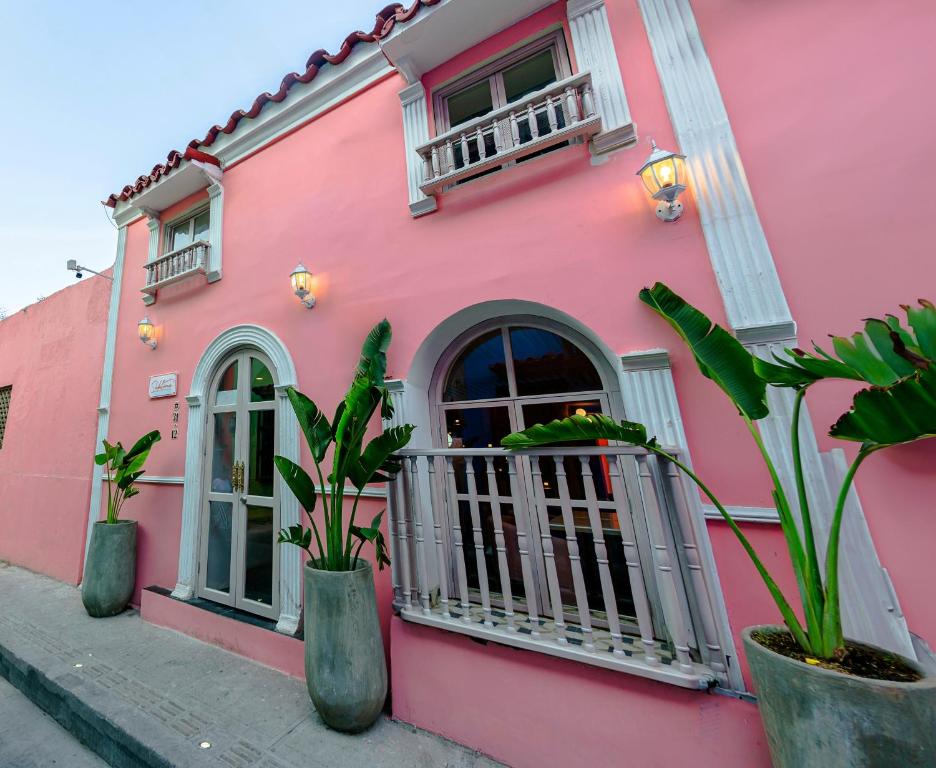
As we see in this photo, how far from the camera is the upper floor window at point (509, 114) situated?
2.59 meters

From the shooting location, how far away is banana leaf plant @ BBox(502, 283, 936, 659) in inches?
42.9

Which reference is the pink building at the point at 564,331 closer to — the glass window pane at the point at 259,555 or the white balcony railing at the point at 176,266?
the glass window pane at the point at 259,555

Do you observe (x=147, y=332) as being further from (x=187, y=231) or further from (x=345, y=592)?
(x=345, y=592)

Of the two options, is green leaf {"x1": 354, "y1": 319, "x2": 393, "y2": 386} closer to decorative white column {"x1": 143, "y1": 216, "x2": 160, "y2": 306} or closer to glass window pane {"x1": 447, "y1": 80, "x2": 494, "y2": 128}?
glass window pane {"x1": 447, "y1": 80, "x2": 494, "y2": 128}

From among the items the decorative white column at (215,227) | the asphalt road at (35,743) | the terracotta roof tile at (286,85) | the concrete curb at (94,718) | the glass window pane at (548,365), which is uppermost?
the terracotta roof tile at (286,85)

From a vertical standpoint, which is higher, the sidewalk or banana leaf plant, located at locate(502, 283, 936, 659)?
banana leaf plant, located at locate(502, 283, 936, 659)

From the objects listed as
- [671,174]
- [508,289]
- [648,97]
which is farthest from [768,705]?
[648,97]

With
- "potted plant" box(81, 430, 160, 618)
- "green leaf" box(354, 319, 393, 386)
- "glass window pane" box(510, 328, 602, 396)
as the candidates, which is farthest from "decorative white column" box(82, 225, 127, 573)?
"glass window pane" box(510, 328, 602, 396)

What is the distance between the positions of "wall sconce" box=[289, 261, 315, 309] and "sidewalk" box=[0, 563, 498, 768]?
10.6 ft

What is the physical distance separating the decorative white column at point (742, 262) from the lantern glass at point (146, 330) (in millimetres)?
6120

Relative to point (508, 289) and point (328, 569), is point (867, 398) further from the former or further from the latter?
point (328, 569)

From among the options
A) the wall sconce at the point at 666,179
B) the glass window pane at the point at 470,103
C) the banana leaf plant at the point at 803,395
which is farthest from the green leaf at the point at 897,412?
the glass window pane at the point at 470,103

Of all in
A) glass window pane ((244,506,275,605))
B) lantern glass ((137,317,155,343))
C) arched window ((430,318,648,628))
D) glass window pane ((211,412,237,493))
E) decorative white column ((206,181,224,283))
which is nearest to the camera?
arched window ((430,318,648,628))

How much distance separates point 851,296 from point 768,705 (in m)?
2.01
